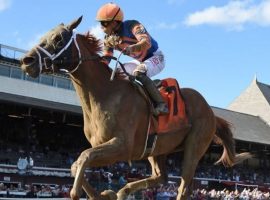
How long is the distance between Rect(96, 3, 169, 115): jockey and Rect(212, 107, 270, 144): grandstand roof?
3349 centimetres

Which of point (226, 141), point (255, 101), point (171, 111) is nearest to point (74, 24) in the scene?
point (171, 111)

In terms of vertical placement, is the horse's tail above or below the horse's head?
below

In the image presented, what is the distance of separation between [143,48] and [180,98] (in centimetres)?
114

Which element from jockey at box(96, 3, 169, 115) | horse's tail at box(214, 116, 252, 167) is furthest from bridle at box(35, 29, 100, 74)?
horse's tail at box(214, 116, 252, 167)

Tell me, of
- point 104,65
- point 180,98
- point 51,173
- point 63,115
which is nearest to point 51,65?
point 104,65

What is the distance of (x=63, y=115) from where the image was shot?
29.2 m

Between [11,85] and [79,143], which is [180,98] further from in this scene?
[79,143]

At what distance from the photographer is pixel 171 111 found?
7.00m

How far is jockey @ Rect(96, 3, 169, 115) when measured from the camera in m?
6.49

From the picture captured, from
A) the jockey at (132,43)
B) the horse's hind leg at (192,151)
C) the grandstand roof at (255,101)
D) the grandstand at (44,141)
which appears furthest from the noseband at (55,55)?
the grandstand roof at (255,101)

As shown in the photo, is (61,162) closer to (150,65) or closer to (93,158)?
(150,65)

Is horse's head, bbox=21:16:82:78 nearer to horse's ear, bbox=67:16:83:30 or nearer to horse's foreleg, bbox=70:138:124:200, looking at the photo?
horse's ear, bbox=67:16:83:30

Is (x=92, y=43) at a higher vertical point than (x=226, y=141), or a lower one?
higher

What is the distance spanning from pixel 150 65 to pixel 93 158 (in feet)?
5.75
